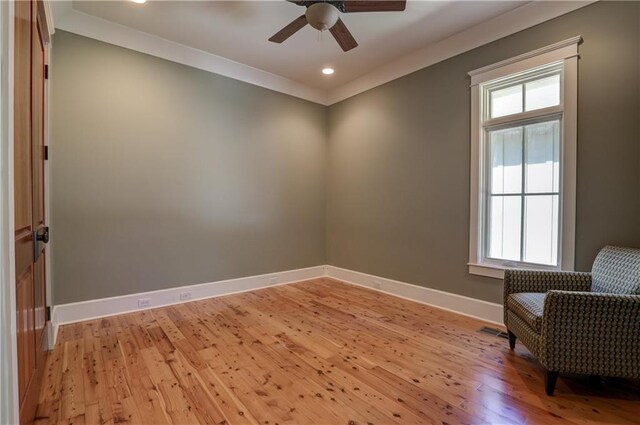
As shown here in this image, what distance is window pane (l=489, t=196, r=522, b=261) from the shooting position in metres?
3.06

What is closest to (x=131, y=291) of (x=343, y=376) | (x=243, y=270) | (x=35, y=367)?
(x=243, y=270)

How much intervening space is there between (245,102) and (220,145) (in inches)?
28.6

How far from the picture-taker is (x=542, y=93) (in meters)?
2.86

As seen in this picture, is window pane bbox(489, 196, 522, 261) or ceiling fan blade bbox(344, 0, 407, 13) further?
window pane bbox(489, 196, 522, 261)

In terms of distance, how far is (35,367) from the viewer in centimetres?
171

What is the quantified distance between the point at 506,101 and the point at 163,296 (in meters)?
4.33

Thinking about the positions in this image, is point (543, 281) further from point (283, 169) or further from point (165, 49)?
point (165, 49)

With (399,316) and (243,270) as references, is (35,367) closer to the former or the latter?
(243,270)

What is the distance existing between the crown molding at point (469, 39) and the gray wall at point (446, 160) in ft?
0.23

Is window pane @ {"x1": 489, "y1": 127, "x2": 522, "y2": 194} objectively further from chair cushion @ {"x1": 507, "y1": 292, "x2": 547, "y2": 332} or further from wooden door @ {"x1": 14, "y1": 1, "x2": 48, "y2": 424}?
wooden door @ {"x1": 14, "y1": 1, "x2": 48, "y2": 424}

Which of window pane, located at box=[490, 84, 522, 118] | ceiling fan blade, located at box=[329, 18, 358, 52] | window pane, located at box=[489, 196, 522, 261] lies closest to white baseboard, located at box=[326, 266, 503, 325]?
window pane, located at box=[489, 196, 522, 261]

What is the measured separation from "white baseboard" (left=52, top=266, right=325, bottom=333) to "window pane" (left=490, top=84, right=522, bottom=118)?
131 inches

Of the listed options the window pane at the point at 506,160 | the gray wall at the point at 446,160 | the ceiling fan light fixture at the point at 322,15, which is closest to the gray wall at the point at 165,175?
the gray wall at the point at 446,160

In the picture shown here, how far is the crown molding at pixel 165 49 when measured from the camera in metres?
2.96
